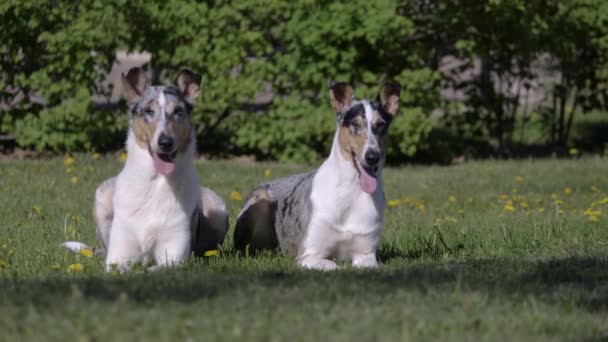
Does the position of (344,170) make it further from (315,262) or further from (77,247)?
(77,247)

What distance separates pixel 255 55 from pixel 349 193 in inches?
368

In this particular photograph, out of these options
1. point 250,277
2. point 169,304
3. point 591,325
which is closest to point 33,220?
point 250,277

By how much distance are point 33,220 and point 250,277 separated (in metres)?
4.43

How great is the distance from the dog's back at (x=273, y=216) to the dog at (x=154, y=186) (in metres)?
1.05

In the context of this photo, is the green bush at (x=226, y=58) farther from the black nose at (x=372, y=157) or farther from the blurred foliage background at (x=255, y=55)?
the black nose at (x=372, y=157)

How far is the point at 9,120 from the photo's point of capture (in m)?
16.5

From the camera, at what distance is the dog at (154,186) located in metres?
7.54

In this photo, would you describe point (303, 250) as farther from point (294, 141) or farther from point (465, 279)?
point (294, 141)

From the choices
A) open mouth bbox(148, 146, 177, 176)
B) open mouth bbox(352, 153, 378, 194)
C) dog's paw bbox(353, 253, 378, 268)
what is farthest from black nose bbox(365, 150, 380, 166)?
open mouth bbox(148, 146, 177, 176)

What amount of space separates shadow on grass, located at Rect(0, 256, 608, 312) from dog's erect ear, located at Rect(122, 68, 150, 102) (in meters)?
1.70

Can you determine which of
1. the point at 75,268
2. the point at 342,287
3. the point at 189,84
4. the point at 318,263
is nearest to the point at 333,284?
the point at 342,287

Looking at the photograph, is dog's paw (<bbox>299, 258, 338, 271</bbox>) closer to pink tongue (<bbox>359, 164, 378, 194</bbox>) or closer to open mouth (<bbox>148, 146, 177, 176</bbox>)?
pink tongue (<bbox>359, 164, 378, 194</bbox>)

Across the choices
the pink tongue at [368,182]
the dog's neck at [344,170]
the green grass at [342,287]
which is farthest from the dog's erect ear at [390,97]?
the green grass at [342,287]

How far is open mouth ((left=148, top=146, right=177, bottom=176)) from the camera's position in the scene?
7590mm
